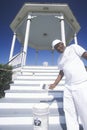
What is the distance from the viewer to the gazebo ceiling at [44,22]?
30.9 ft

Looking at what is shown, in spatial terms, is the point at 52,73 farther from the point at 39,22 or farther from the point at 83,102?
the point at 39,22

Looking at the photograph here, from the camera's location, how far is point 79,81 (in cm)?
259

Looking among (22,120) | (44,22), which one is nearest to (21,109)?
(22,120)

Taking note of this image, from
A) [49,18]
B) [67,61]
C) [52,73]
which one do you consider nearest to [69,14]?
[49,18]

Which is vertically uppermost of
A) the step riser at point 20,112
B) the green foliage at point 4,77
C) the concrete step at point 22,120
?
the green foliage at point 4,77

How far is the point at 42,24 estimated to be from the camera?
11.5m

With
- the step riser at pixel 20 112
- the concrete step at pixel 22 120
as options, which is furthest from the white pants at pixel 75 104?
the step riser at pixel 20 112

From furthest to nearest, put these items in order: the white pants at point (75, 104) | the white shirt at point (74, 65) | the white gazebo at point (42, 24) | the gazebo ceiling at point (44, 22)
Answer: the gazebo ceiling at point (44, 22) < the white gazebo at point (42, 24) < the white shirt at point (74, 65) < the white pants at point (75, 104)

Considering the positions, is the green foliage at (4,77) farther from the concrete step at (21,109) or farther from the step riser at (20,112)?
the step riser at (20,112)

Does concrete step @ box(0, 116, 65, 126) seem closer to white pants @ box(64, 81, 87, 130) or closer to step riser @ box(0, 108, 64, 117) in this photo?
step riser @ box(0, 108, 64, 117)

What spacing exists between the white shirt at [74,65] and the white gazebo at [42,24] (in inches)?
180

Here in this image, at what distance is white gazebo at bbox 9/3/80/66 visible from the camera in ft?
29.5

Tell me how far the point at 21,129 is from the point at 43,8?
7.62 meters

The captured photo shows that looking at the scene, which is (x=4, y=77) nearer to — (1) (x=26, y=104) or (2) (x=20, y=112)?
(1) (x=26, y=104)
